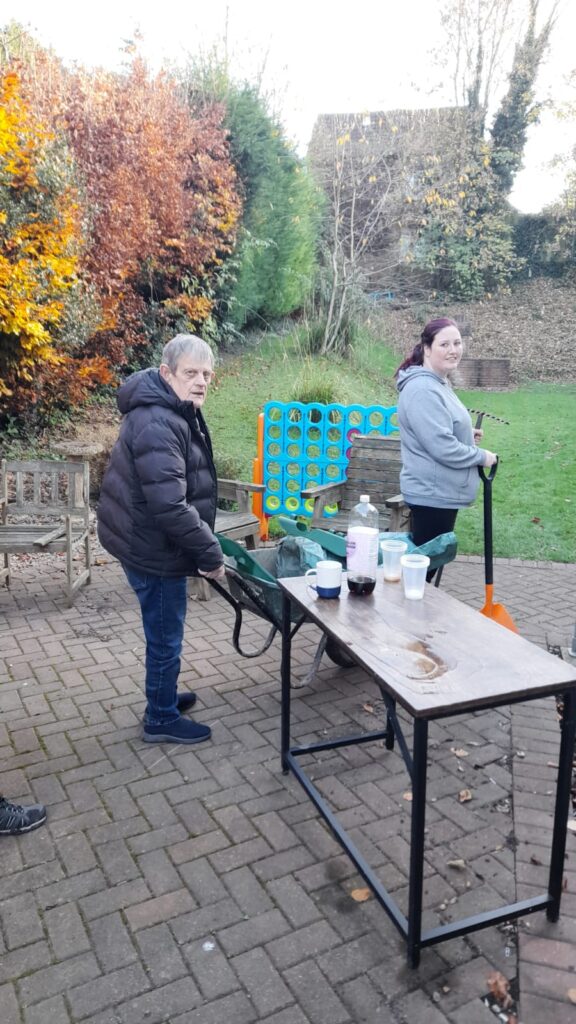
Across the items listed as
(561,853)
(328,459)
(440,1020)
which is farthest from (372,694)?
(328,459)

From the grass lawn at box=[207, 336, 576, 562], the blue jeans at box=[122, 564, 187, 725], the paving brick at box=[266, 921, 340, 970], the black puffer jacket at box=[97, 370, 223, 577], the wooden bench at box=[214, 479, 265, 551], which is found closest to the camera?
the paving brick at box=[266, 921, 340, 970]

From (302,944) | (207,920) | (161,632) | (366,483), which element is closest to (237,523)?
(366,483)

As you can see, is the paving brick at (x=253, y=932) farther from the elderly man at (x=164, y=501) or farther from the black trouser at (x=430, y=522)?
the black trouser at (x=430, y=522)

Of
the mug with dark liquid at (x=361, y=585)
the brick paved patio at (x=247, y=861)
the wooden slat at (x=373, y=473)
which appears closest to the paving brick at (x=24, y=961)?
the brick paved patio at (x=247, y=861)

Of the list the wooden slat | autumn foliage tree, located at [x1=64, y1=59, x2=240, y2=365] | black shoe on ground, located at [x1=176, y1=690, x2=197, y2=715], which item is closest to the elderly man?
black shoe on ground, located at [x1=176, y1=690, x2=197, y2=715]

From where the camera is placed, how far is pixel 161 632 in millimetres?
3340

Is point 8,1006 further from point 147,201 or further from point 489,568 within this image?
point 147,201

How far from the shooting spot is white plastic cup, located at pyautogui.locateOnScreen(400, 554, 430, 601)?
285 centimetres

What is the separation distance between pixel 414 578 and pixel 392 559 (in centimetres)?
22

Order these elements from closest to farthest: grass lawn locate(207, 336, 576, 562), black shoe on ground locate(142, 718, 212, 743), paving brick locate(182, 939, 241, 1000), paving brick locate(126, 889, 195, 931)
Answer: paving brick locate(182, 939, 241, 1000), paving brick locate(126, 889, 195, 931), black shoe on ground locate(142, 718, 212, 743), grass lawn locate(207, 336, 576, 562)

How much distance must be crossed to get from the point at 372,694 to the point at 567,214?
69.7 ft

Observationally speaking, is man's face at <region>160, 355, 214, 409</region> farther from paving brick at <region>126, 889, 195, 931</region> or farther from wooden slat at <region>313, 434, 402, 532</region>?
wooden slat at <region>313, 434, 402, 532</region>

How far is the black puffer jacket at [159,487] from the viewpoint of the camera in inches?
118

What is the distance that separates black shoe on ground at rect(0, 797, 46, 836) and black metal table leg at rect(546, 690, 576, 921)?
193 cm
